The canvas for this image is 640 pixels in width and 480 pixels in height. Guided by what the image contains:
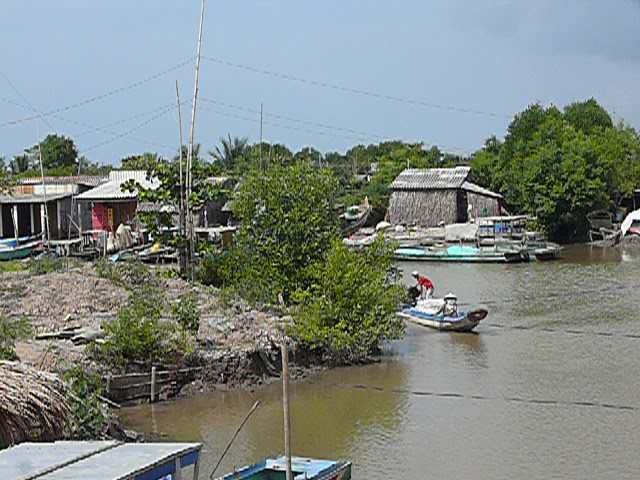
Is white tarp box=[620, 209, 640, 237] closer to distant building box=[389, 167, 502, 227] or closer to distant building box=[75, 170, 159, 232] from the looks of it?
distant building box=[389, 167, 502, 227]

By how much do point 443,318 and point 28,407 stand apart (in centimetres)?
1109

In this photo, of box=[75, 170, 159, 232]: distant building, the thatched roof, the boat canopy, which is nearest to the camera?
the boat canopy

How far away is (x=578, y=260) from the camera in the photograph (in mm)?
31938

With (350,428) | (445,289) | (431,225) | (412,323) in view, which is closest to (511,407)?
(350,428)

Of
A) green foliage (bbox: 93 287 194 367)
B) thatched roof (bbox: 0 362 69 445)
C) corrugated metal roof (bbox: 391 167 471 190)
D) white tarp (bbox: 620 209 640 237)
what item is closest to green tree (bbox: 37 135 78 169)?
corrugated metal roof (bbox: 391 167 471 190)

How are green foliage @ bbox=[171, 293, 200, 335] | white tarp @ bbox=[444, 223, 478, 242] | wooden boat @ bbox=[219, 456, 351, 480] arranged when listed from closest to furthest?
wooden boat @ bbox=[219, 456, 351, 480], green foliage @ bbox=[171, 293, 200, 335], white tarp @ bbox=[444, 223, 478, 242]

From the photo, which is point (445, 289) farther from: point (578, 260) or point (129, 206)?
point (129, 206)

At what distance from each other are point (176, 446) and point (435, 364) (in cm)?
952

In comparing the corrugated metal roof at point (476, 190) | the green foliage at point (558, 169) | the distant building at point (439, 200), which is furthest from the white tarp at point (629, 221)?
the corrugated metal roof at point (476, 190)

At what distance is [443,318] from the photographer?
1820 centimetres

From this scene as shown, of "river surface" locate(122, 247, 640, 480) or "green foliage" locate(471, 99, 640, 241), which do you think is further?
"green foliage" locate(471, 99, 640, 241)

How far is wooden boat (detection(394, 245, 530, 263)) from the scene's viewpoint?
30734 millimetres

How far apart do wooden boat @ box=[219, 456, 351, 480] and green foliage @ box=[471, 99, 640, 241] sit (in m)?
29.5

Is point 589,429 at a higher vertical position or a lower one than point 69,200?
lower
